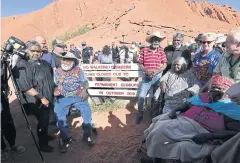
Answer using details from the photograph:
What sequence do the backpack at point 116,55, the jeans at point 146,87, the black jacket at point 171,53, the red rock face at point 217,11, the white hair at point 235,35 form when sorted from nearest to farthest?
the white hair at point 235,35 → the black jacket at point 171,53 → the jeans at point 146,87 → the backpack at point 116,55 → the red rock face at point 217,11

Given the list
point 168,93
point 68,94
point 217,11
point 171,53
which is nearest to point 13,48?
point 68,94

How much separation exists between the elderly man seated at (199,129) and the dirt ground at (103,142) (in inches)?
49.6

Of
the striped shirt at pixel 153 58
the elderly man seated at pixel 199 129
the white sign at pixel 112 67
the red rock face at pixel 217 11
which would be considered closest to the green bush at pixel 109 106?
the white sign at pixel 112 67

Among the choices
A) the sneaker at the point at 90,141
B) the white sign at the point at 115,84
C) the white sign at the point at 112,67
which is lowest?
the sneaker at the point at 90,141

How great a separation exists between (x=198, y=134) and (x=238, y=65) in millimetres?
1210

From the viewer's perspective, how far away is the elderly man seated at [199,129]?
2.57 meters

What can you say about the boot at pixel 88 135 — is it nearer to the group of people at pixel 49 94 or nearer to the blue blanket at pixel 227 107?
the group of people at pixel 49 94

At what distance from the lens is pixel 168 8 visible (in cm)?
2620

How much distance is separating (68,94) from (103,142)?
3.60 ft

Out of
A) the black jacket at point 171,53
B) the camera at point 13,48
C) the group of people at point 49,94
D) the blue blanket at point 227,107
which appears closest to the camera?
the blue blanket at point 227,107

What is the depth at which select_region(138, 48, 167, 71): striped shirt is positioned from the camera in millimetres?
5082

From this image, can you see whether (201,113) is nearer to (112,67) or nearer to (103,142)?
(103,142)

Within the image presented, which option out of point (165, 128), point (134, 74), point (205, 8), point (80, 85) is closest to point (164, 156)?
point (165, 128)

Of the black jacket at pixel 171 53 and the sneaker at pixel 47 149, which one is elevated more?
the black jacket at pixel 171 53
